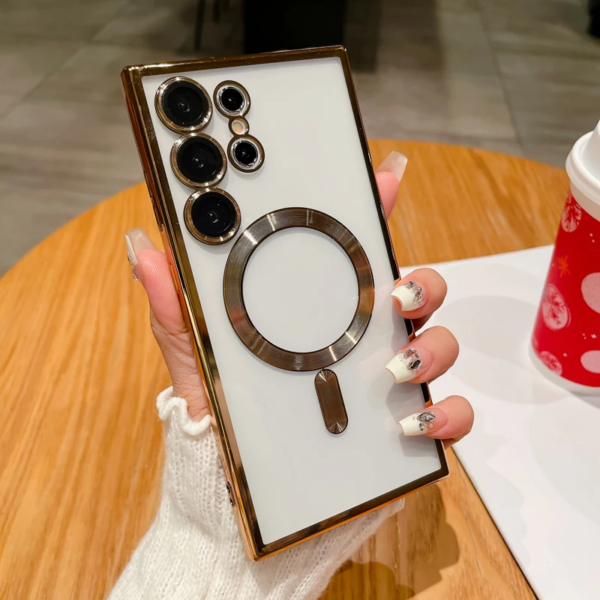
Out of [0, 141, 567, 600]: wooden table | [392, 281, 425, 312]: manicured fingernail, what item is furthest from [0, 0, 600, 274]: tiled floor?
[392, 281, 425, 312]: manicured fingernail

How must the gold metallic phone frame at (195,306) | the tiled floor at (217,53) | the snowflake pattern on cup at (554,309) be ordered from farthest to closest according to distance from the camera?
the tiled floor at (217,53) < the snowflake pattern on cup at (554,309) < the gold metallic phone frame at (195,306)

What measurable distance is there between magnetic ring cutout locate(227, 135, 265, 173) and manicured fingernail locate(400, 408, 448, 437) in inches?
6.5

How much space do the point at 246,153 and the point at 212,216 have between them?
0.04m

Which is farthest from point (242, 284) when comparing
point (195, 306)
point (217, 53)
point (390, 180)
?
point (217, 53)

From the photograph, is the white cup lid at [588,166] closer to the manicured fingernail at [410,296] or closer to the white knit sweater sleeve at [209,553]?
the manicured fingernail at [410,296]

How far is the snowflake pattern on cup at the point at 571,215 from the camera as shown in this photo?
1.10 feet

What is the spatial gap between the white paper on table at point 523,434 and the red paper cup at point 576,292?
16 millimetres

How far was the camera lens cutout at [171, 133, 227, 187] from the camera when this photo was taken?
27 cm

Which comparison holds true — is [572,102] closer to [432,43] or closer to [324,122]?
[432,43]

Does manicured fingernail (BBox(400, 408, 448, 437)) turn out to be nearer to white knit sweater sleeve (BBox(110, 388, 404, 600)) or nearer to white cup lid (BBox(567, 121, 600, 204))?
white knit sweater sleeve (BBox(110, 388, 404, 600))

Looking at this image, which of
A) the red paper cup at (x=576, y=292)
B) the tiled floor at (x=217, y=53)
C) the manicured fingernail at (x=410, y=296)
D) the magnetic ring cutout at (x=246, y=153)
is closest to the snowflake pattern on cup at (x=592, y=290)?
the red paper cup at (x=576, y=292)

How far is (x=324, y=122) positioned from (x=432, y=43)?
178 centimetres

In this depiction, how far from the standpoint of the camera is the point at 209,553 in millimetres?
312

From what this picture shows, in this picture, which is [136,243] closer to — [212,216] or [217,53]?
[212,216]
